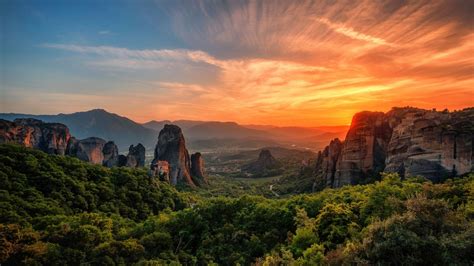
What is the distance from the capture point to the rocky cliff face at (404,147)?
51750mm

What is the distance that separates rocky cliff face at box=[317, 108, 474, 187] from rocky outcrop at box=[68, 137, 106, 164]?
72233mm

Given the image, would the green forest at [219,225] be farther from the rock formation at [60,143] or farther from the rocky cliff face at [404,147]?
the rock formation at [60,143]

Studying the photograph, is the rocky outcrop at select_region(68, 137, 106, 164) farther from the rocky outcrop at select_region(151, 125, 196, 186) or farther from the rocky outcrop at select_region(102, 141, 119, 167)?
the rocky outcrop at select_region(151, 125, 196, 186)

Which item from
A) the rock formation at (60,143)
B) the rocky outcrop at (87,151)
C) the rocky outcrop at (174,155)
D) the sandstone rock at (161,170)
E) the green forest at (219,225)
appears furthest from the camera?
the rocky outcrop at (174,155)

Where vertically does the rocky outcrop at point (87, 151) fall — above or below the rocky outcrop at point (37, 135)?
below

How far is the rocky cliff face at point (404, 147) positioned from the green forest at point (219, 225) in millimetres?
9439

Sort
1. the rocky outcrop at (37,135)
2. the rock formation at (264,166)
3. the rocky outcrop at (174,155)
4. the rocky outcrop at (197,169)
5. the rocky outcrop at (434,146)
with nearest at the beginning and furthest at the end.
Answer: the rocky outcrop at (434,146) < the rocky outcrop at (37,135) < the rocky outcrop at (174,155) < the rocky outcrop at (197,169) < the rock formation at (264,166)

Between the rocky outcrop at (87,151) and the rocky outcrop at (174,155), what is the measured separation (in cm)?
1849

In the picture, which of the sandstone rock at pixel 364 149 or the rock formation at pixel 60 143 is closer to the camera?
the sandstone rock at pixel 364 149

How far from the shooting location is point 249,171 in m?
184

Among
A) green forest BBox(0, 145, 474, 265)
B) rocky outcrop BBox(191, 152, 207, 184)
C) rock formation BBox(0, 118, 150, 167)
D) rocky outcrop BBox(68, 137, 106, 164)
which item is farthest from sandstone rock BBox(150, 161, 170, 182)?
green forest BBox(0, 145, 474, 265)

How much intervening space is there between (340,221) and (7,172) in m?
44.8

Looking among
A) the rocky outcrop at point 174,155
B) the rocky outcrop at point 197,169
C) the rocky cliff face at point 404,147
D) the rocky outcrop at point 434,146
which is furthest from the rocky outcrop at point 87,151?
the rocky outcrop at point 434,146

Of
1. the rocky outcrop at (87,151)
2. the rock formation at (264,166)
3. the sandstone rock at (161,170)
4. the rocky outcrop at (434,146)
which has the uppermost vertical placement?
the rocky outcrop at (434,146)
